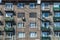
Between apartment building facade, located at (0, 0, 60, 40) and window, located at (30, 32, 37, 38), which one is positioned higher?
apartment building facade, located at (0, 0, 60, 40)

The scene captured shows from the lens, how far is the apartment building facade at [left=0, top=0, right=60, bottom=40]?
65.6 metres

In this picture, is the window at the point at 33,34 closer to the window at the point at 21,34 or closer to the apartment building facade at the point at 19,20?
the apartment building facade at the point at 19,20

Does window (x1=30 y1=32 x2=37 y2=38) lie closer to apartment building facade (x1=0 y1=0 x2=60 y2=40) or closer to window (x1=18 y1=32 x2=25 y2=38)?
apartment building facade (x1=0 y1=0 x2=60 y2=40)

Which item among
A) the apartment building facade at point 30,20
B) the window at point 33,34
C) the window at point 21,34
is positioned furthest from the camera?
the window at point 21,34

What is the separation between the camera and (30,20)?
66375 mm

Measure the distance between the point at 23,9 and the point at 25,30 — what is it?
4.91 m

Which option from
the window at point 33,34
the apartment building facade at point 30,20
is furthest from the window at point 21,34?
the window at point 33,34

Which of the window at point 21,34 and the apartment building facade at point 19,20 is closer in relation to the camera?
the apartment building facade at point 19,20

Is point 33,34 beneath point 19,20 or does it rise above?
beneath

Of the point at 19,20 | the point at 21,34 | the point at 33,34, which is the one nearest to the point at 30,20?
the point at 19,20

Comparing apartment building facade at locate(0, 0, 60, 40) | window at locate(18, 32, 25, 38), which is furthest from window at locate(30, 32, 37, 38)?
window at locate(18, 32, 25, 38)

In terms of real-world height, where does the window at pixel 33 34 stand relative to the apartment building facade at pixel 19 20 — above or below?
below

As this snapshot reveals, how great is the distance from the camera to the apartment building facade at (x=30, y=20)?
215ft

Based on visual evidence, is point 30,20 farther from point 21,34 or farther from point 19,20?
point 21,34
